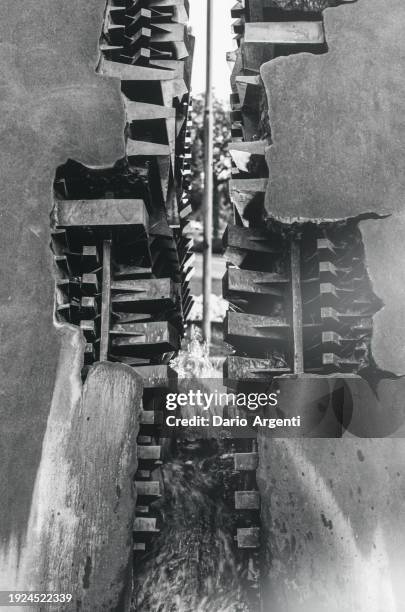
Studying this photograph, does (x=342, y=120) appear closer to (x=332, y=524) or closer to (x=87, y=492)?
(x=332, y=524)

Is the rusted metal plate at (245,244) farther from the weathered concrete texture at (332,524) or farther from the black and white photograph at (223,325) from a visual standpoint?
the weathered concrete texture at (332,524)

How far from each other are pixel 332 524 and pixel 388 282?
1.60 metres

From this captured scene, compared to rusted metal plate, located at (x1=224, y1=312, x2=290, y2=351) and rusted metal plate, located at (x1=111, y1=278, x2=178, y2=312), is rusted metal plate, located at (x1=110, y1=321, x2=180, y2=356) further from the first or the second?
rusted metal plate, located at (x1=224, y1=312, x2=290, y2=351)

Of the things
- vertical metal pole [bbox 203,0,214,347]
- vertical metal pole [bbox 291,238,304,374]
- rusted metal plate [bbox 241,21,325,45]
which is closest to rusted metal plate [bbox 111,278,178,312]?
vertical metal pole [bbox 291,238,304,374]

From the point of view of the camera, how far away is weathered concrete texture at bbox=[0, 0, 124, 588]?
4148mm

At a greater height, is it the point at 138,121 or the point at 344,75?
the point at 344,75

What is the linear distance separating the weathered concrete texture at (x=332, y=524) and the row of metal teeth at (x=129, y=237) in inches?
30.8

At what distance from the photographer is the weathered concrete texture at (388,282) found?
175 inches

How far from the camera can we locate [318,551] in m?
4.10

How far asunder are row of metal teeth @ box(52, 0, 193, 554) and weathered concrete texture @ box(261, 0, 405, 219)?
0.82 meters

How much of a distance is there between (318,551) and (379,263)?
6.16 feet

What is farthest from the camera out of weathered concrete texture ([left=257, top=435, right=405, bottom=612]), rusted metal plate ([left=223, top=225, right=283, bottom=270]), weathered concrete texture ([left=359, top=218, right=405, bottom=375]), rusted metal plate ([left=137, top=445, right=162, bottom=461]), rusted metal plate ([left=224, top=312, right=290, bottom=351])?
rusted metal plate ([left=223, top=225, right=283, bottom=270])

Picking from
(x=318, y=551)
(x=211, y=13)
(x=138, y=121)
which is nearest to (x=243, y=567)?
(x=318, y=551)

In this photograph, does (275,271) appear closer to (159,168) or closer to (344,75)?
(159,168)
